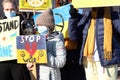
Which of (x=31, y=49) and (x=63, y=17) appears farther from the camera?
(x=63, y=17)

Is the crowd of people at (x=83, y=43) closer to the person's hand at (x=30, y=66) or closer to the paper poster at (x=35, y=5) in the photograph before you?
the person's hand at (x=30, y=66)

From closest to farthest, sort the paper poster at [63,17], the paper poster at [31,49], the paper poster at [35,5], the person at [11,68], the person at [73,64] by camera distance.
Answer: the paper poster at [31,49], the person at [11,68], the person at [73,64], the paper poster at [63,17], the paper poster at [35,5]

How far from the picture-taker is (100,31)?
5.17 meters

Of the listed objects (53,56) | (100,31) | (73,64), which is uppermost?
(100,31)

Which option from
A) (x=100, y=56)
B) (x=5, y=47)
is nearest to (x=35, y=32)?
(x=5, y=47)

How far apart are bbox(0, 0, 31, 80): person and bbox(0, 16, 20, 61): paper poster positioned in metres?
0.06

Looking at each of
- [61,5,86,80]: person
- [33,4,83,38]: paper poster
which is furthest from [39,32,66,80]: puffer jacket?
[33,4,83,38]: paper poster

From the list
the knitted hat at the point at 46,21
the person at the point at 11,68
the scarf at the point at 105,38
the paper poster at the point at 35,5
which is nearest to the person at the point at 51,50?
the knitted hat at the point at 46,21

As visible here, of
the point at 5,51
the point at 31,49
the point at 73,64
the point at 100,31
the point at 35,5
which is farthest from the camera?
the point at 35,5

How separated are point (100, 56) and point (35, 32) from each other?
2.80 ft

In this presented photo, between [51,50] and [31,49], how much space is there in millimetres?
231

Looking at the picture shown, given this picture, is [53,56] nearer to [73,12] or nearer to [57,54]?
[57,54]

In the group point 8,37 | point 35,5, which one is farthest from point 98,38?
point 35,5

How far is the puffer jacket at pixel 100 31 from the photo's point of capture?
5172mm
